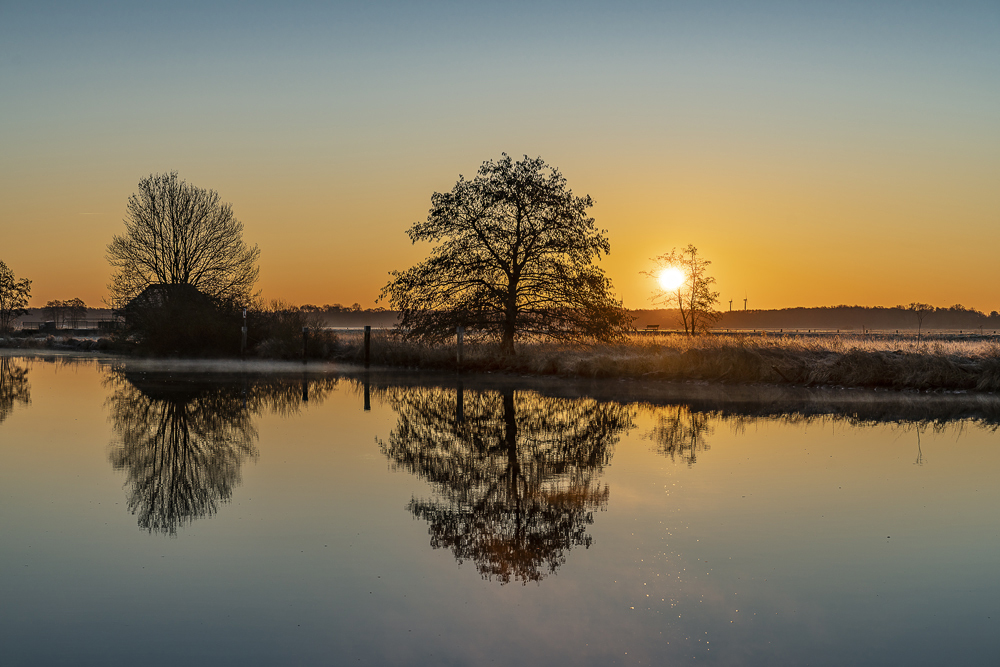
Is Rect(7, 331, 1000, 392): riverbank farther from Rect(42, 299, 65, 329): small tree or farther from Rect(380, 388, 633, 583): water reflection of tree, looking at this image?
Rect(42, 299, 65, 329): small tree

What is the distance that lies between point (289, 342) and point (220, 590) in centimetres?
3783

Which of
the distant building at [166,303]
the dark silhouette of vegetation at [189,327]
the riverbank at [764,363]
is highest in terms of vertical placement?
the distant building at [166,303]

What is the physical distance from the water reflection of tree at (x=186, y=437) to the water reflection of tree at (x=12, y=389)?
2040 millimetres

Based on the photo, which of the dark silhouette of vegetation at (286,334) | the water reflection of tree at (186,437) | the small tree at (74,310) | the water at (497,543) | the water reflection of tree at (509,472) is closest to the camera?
the water at (497,543)

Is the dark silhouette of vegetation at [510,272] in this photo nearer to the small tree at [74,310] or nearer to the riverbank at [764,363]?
the riverbank at [764,363]

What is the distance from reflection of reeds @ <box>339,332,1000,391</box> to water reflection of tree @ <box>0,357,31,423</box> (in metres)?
15.6

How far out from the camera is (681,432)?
14.0 m

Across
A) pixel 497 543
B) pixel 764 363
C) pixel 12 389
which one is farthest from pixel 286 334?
pixel 497 543

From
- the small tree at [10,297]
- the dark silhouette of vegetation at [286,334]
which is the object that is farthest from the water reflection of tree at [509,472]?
the small tree at [10,297]

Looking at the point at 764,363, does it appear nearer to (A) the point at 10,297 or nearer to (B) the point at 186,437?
(B) the point at 186,437

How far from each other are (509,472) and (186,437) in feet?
19.5

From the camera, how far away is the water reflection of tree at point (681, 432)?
1191 cm

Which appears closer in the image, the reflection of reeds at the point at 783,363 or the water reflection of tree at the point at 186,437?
the water reflection of tree at the point at 186,437

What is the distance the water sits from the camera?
4.86m
